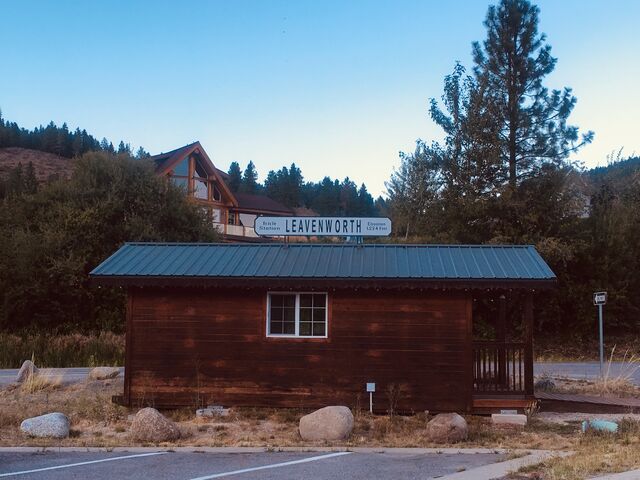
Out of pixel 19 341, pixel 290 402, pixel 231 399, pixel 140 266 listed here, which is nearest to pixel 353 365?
pixel 290 402

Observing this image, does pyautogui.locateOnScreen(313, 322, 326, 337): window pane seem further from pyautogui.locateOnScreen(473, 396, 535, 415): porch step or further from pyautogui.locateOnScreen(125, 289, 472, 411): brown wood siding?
pyautogui.locateOnScreen(473, 396, 535, 415): porch step

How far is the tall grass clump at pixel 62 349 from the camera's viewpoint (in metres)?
23.3

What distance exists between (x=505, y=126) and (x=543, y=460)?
23.6 meters

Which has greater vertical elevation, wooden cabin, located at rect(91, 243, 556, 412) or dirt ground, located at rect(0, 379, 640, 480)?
wooden cabin, located at rect(91, 243, 556, 412)

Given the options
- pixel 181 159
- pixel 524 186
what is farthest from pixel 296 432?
pixel 181 159

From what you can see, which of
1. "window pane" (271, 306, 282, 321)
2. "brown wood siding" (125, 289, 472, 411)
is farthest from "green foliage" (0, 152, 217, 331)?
"window pane" (271, 306, 282, 321)

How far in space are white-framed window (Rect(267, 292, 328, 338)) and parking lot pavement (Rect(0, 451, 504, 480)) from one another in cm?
368

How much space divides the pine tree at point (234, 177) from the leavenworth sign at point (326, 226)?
96124 mm

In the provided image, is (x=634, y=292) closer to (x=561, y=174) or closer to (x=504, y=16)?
(x=561, y=174)

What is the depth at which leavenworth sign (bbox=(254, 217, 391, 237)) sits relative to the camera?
558 inches

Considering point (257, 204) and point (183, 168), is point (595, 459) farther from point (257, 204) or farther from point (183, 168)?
point (257, 204)

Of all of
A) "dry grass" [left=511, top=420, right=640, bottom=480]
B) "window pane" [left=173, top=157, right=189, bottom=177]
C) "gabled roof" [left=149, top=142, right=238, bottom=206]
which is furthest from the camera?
"window pane" [left=173, top=157, right=189, bottom=177]

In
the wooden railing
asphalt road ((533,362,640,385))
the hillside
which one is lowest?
asphalt road ((533,362,640,385))

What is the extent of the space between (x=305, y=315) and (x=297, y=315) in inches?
6.1
